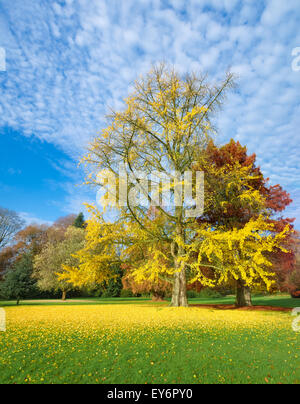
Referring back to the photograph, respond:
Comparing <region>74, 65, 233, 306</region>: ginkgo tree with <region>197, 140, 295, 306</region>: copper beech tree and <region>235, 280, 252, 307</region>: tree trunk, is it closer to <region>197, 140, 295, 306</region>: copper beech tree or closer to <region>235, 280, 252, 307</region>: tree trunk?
<region>197, 140, 295, 306</region>: copper beech tree

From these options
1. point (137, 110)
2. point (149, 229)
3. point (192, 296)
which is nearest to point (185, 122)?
point (137, 110)

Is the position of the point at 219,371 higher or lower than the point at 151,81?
lower

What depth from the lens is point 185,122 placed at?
47.5ft

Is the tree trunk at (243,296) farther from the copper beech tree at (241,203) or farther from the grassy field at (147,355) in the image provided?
the grassy field at (147,355)

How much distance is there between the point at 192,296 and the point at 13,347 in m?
38.6

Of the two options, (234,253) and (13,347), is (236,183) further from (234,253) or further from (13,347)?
(13,347)
